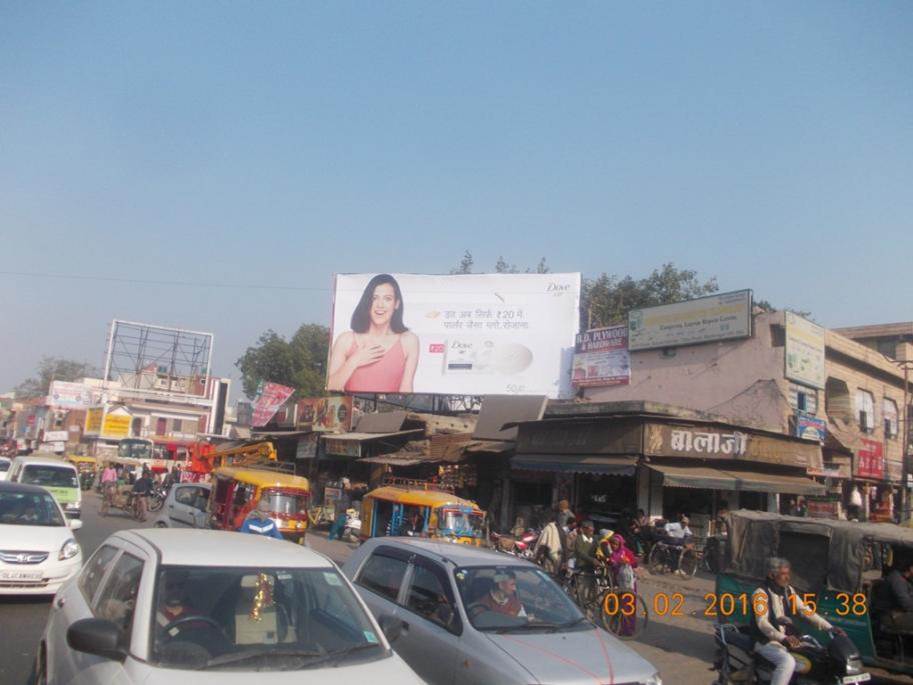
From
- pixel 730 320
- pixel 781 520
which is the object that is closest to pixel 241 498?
pixel 781 520

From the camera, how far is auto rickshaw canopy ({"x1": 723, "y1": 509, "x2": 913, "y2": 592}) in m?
8.14

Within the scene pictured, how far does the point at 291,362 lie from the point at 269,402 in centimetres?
3025

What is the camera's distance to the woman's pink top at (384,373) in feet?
109

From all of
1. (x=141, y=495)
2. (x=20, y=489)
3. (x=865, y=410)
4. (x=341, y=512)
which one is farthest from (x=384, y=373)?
(x=20, y=489)

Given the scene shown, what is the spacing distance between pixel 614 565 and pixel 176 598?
8060mm

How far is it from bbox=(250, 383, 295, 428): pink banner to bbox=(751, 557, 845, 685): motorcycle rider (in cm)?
3016

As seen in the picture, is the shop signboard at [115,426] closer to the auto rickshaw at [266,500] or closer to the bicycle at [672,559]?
the auto rickshaw at [266,500]

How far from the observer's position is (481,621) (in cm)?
607

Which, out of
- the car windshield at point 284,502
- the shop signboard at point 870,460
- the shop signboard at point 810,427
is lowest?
the car windshield at point 284,502

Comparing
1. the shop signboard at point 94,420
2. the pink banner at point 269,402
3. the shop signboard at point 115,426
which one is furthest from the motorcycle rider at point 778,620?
the shop signboard at point 94,420

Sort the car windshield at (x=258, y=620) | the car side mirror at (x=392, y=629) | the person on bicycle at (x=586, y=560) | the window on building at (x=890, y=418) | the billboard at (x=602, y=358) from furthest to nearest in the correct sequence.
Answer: the window on building at (x=890, y=418), the billboard at (x=602, y=358), the person on bicycle at (x=586, y=560), the car side mirror at (x=392, y=629), the car windshield at (x=258, y=620)

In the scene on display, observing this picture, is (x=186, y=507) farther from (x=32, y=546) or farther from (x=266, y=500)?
(x=32, y=546)

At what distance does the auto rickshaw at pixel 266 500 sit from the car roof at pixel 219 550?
1080 cm

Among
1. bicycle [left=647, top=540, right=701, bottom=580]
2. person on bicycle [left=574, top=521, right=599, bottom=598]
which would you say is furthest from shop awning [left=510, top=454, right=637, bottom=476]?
person on bicycle [left=574, top=521, right=599, bottom=598]
